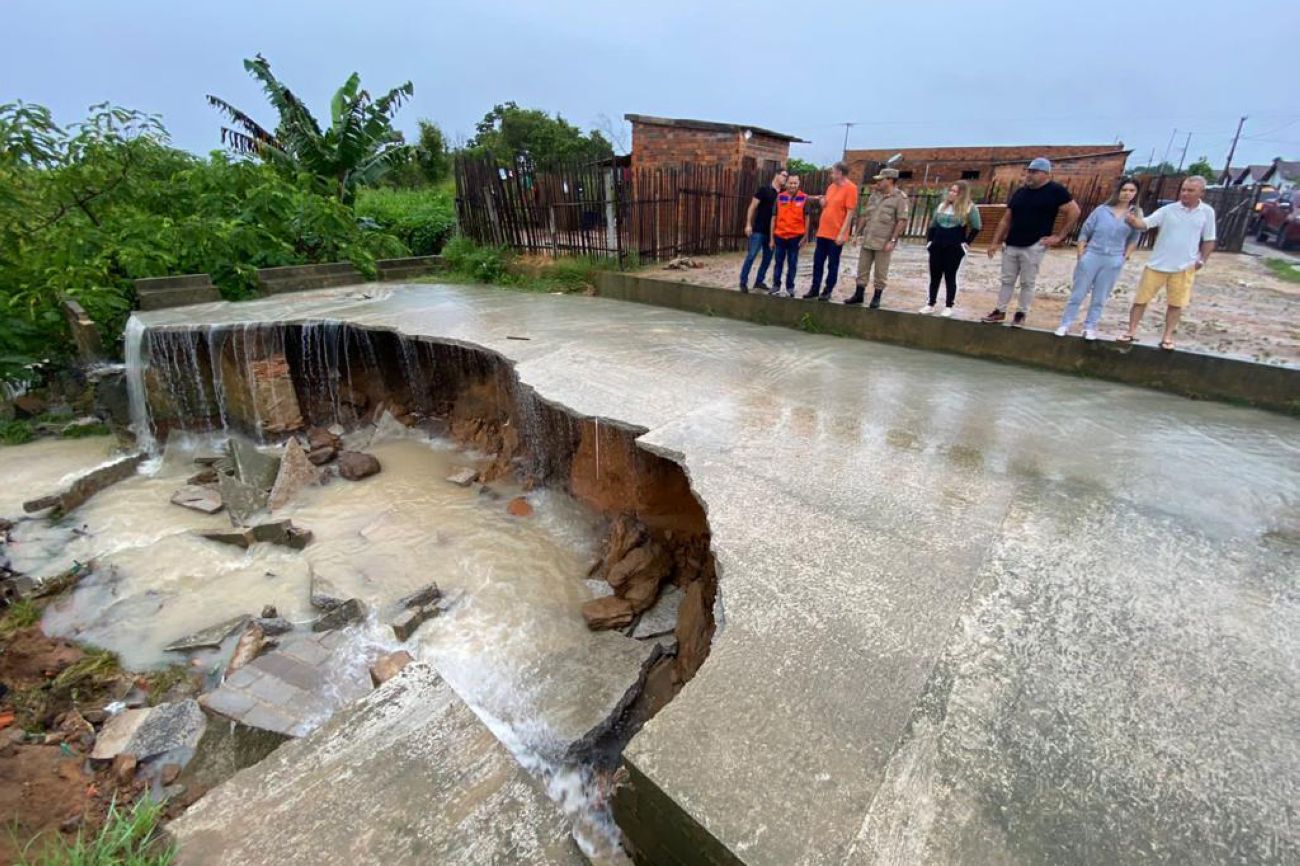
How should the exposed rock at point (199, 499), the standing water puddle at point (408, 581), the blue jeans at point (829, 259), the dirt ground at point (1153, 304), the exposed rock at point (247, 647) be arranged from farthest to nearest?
1. the blue jeans at point (829, 259)
2. the dirt ground at point (1153, 304)
3. the exposed rock at point (199, 499)
4. the exposed rock at point (247, 647)
5. the standing water puddle at point (408, 581)

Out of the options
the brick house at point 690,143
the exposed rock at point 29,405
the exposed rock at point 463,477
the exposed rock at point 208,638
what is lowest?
the exposed rock at point 208,638

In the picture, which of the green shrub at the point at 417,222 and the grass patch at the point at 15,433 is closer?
the grass patch at the point at 15,433

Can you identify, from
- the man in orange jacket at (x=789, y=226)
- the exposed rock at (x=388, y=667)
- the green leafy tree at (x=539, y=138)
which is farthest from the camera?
the green leafy tree at (x=539, y=138)

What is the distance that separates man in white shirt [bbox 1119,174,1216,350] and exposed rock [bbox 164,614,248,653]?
24.5 ft

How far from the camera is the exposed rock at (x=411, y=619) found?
3.90 metres

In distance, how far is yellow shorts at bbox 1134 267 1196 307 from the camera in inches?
194

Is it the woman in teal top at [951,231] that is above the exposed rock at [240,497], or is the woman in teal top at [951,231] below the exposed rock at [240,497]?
above

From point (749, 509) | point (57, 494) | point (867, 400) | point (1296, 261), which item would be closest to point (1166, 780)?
point (749, 509)

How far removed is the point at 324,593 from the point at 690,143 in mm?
11523

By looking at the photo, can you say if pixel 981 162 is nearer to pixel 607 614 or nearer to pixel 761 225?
pixel 761 225

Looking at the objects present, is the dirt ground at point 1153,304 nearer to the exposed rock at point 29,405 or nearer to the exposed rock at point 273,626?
the exposed rock at point 273,626

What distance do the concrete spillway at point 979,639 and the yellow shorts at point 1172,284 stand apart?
1.02 metres

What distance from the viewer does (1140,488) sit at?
346 cm

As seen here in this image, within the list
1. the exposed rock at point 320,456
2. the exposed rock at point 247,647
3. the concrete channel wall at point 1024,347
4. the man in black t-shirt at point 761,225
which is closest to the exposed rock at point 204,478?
the exposed rock at point 320,456
